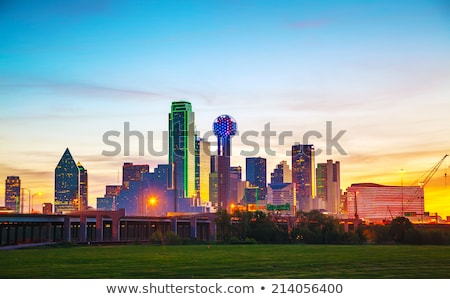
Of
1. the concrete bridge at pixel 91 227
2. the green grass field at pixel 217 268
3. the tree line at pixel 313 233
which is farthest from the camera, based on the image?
the concrete bridge at pixel 91 227

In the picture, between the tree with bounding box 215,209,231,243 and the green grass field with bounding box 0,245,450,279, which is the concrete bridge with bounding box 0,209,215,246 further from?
the green grass field with bounding box 0,245,450,279

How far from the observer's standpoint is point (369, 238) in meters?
98.6

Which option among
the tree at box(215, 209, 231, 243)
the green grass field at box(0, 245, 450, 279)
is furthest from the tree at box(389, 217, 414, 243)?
the green grass field at box(0, 245, 450, 279)

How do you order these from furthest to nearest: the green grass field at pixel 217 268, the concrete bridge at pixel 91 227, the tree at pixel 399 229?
1. the concrete bridge at pixel 91 227
2. the tree at pixel 399 229
3. the green grass field at pixel 217 268

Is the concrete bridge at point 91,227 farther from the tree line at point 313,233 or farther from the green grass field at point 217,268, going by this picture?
the green grass field at point 217,268

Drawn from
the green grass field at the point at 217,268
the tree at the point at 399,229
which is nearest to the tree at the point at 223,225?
the tree at the point at 399,229

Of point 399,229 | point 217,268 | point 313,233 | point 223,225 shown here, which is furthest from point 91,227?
point 217,268

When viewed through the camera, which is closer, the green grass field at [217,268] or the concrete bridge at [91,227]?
the green grass field at [217,268]

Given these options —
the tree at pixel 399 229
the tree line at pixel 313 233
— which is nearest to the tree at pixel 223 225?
the tree line at pixel 313 233
